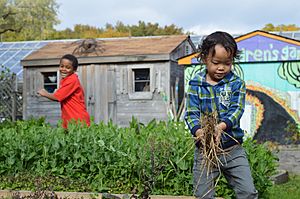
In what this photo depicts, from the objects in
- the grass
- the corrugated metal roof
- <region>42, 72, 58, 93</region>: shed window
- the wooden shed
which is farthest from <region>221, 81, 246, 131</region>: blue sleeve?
the corrugated metal roof

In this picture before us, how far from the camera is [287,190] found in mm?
7730

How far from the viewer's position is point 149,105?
18.2m

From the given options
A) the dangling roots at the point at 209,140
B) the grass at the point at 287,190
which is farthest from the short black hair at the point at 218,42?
the grass at the point at 287,190

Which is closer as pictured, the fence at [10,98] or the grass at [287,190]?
the grass at [287,190]

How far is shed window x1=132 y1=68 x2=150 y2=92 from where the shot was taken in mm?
18531

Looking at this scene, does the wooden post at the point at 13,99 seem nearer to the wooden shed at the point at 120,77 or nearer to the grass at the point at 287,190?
the wooden shed at the point at 120,77

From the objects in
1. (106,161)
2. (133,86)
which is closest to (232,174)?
(106,161)

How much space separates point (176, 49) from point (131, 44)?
1.83 m

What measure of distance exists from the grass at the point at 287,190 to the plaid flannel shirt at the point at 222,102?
291 centimetres

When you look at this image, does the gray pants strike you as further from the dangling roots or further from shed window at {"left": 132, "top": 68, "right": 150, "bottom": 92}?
shed window at {"left": 132, "top": 68, "right": 150, "bottom": 92}

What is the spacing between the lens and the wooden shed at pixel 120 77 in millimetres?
18188

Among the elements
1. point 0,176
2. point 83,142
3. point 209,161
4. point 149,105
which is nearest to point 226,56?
point 209,161

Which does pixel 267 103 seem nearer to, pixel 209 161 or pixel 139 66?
pixel 139 66

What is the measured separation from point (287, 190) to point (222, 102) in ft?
12.6
